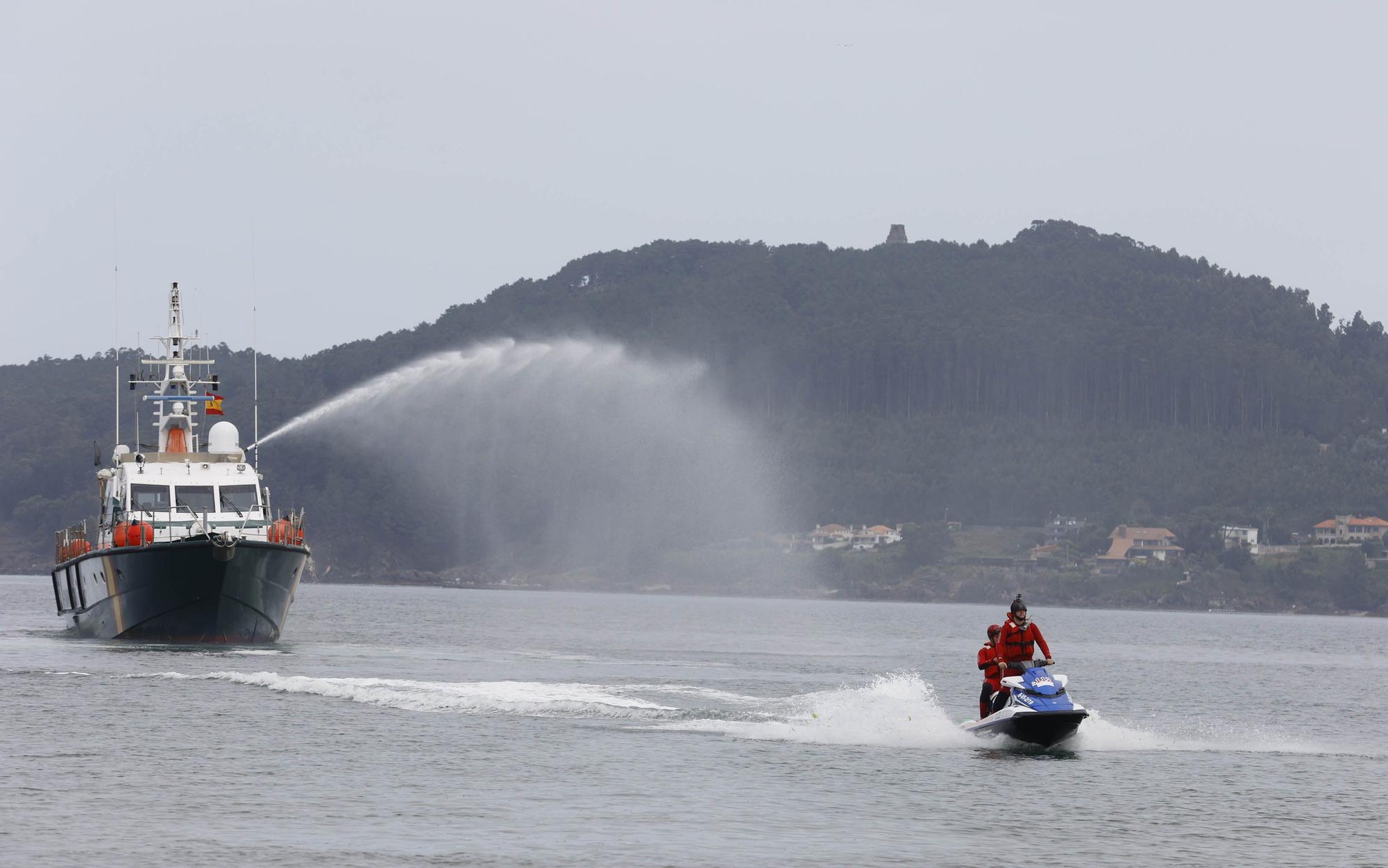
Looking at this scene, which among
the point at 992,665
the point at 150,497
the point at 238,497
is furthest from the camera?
the point at 238,497

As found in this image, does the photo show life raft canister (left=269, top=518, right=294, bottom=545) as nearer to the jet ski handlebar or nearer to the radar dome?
the radar dome

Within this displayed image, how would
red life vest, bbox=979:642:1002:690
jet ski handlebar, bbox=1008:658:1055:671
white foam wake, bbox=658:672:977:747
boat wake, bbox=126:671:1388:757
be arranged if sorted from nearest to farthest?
jet ski handlebar, bbox=1008:658:1055:671 < red life vest, bbox=979:642:1002:690 < white foam wake, bbox=658:672:977:747 < boat wake, bbox=126:671:1388:757

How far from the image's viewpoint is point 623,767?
37.9 metres

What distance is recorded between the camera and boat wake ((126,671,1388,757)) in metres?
44.1

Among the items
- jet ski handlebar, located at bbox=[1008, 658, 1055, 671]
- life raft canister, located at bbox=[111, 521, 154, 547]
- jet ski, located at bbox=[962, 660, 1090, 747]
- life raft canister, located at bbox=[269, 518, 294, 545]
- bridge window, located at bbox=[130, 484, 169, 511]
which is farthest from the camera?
bridge window, located at bbox=[130, 484, 169, 511]

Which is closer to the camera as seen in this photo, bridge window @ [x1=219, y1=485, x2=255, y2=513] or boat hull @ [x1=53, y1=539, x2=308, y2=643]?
boat hull @ [x1=53, y1=539, x2=308, y2=643]

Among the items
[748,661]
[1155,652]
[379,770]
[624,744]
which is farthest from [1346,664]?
[379,770]

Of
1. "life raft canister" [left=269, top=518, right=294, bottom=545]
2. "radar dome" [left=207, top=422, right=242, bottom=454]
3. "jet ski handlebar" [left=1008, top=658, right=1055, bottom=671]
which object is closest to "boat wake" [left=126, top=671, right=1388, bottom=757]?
"jet ski handlebar" [left=1008, top=658, right=1055, bottom=671]

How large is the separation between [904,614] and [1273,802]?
153 metres

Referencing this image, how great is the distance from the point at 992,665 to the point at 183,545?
3063cm

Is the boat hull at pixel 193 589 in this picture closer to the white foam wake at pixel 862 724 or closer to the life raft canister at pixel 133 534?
the life raft canister at pixel 133 534

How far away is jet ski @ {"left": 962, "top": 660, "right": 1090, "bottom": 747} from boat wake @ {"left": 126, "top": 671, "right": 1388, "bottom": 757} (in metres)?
0.96

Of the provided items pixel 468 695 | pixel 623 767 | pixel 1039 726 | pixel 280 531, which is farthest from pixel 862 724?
pixel 280 531

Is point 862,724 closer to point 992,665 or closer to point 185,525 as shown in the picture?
point 992,665
